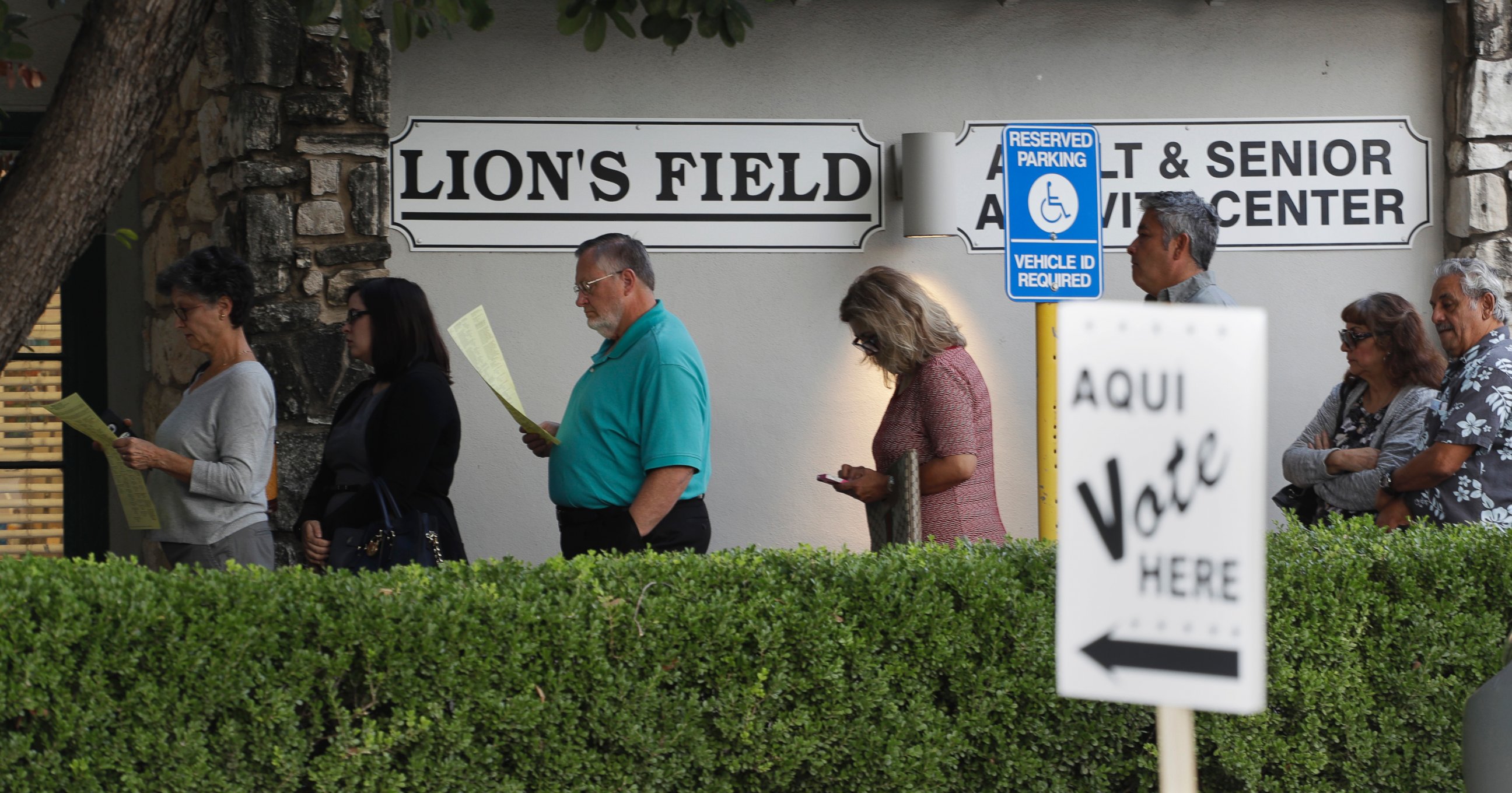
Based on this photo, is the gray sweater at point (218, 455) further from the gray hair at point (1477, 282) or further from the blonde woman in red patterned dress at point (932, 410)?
the gray hair at point (1477, 282)

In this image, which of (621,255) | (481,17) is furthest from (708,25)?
(621,255)

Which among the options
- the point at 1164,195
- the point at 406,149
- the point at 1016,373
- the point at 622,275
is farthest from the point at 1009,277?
the point at 406,149

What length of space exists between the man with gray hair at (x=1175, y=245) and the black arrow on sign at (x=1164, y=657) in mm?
2742

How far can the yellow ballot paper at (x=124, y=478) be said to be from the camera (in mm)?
4141

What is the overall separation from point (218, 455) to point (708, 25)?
2.15 metres

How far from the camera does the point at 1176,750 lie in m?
1.90

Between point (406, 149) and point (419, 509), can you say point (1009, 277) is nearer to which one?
point (419, 509)

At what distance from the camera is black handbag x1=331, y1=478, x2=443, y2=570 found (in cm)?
396

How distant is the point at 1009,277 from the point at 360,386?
7.16 ft

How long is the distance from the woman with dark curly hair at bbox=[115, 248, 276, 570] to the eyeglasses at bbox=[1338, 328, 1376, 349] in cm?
376

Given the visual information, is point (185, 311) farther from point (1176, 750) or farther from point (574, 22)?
point (1176, 750)

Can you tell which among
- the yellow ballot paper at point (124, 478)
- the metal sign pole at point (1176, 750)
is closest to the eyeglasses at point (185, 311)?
the yellow ballot paper at point (124, 478)

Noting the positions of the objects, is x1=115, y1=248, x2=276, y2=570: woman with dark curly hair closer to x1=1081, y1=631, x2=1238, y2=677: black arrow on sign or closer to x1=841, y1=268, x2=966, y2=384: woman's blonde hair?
x1=841, y1=268, x2=966, y2=384: woman's blonde hair

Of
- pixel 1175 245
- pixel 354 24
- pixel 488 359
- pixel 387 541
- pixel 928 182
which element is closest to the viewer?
pixel 387 541
